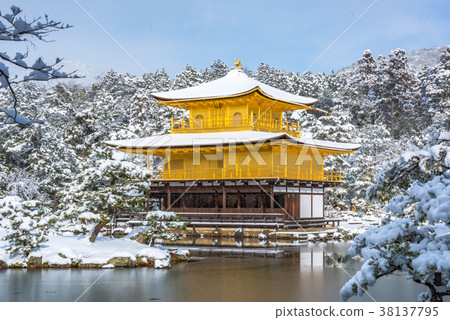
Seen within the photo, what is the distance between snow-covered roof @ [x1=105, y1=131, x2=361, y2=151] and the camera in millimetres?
31984

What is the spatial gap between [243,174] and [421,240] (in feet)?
82.6

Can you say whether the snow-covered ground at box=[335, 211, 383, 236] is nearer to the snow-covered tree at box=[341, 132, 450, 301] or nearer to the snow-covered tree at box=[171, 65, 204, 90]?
the snow-covered tree at box=[341, 132, 450, 301]

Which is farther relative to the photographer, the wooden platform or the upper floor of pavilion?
the upper floor of pavilion

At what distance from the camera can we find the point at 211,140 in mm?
33719

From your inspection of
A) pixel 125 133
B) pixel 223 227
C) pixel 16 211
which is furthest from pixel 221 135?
pixel 16 211

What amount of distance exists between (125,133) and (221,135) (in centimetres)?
1373

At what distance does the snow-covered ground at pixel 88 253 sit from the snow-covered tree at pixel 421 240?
11.1 metres

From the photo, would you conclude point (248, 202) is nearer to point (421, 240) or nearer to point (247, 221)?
point (247, 221)

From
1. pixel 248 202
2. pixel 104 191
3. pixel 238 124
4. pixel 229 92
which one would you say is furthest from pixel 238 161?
pixel 104 191

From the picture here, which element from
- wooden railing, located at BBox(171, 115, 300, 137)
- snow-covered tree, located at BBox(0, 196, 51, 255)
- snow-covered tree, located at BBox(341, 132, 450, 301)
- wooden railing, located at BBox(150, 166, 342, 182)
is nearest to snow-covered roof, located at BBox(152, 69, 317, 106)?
wooden railing, located at BBox(171, 115, 300, 137)

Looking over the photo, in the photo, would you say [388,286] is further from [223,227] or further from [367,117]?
[367,117]

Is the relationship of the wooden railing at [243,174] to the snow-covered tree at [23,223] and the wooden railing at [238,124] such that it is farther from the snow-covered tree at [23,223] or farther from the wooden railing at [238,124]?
the snow-covered tree at [23,223]

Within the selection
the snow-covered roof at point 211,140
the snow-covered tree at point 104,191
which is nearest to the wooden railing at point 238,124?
the snow-covered roof at point 211,140

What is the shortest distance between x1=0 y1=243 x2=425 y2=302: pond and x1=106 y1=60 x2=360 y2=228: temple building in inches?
450
